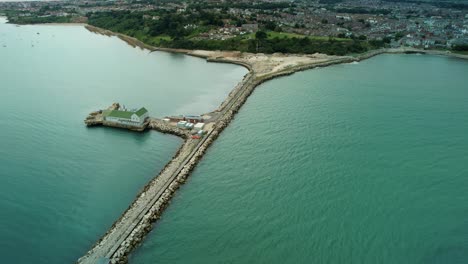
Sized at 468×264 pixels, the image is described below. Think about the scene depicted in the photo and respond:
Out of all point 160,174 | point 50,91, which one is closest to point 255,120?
point 160,174

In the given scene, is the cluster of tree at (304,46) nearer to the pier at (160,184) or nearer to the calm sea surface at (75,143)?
the calm sea surface at (75,143)

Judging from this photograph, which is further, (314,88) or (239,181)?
(314,88)

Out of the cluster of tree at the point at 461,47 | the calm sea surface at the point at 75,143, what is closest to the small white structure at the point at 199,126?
the calm sea surface at the point at 75,143

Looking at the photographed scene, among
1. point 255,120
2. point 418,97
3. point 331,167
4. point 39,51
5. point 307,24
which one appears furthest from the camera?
point 307,24

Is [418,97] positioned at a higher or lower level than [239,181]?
higher

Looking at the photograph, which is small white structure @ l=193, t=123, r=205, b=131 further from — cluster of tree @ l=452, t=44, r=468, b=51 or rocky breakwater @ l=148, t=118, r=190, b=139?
cluster of tree @ l=452, t=44, r=468, b=51

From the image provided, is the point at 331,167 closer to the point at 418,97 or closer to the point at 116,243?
the point at 116,243

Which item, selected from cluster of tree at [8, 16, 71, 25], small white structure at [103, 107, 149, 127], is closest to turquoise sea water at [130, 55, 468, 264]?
small white structure at [103, 107, 149, 127]
